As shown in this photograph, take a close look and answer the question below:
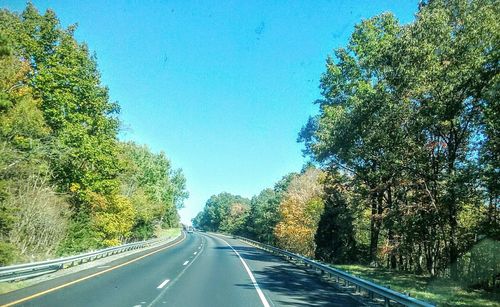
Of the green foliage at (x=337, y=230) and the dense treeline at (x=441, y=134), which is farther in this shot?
the green foliage at (x=337, y=230)

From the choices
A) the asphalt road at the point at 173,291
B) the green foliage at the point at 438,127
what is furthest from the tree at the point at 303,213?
the asphalt road at the point at 173,291

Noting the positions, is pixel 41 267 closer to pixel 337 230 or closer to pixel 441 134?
pixel 441 134

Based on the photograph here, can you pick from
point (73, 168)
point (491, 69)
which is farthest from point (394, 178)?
point (73, 168)

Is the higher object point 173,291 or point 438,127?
point 438,127

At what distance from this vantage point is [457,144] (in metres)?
19.1

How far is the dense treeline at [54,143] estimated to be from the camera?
2225cm

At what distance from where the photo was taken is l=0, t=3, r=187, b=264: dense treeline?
22250 millimetres

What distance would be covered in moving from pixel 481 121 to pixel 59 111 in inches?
993

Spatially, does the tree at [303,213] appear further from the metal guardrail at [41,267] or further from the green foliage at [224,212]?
the green foliage at [224,212]

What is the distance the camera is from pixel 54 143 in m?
25.7

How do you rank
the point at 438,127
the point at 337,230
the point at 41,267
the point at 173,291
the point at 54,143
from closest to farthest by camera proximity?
the point at 173,291, the point at 41,267, the point at 438,127, the point at 54,143, the point at 337,230

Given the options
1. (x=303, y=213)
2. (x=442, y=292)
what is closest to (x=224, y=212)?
(x=303, y=213)

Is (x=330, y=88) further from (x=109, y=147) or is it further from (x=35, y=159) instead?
(x=35, y=159)

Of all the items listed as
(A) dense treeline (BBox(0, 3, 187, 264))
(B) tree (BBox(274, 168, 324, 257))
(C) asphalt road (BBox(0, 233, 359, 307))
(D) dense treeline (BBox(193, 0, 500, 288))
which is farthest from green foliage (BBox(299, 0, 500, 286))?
(B) tree (BBox(274, 168, 324, 257))
